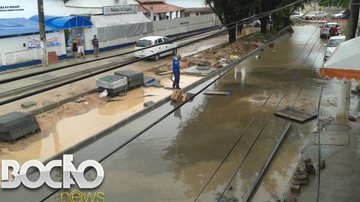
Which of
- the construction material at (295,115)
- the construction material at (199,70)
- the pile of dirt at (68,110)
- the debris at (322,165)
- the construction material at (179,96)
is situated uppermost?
the construction material at (199,70)

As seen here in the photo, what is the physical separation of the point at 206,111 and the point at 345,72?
33.2 ft

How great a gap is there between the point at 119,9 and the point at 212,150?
23.4m

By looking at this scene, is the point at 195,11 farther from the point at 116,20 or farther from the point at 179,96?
the point at 179,96

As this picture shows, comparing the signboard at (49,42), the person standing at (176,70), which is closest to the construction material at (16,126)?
the person standing at (176,70)

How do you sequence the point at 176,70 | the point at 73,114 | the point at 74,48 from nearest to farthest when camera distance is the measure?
the point at 73,114 < the point at 176,70 < the point at 74,48

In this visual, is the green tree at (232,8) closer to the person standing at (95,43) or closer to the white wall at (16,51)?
the person standing at (95,43)

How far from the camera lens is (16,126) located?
1379 cm

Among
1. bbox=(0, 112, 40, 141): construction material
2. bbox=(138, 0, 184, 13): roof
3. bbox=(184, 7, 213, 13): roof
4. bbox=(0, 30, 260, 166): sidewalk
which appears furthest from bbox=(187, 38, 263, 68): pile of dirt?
bbox=(184, 7, 213, 13): roof

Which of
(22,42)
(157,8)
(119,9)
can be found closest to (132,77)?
(22,42)

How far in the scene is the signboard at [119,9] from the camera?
32.4 m

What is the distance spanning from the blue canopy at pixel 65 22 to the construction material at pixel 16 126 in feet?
44.9

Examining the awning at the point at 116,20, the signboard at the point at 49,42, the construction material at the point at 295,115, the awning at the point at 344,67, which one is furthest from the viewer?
the awning at the point at 116,20

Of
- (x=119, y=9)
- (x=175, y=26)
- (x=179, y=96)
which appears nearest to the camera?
(x=179, y=96)

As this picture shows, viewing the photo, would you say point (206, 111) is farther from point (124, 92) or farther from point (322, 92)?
point (322, 92)
